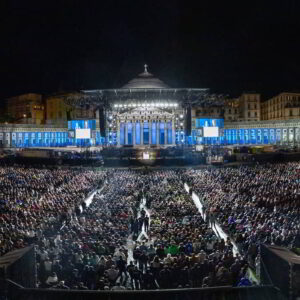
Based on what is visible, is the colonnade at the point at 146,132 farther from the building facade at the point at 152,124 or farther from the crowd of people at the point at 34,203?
the crowd of people at the point at 34,203

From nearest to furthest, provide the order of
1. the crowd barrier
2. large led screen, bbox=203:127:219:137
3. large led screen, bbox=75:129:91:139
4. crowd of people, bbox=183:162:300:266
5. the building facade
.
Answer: the crowd barrier
crowd of people, bbox=183:162:300:266
the building facade
large led screen, bbox=203:127:219:137
large led screen, bbox=75:129:91:139

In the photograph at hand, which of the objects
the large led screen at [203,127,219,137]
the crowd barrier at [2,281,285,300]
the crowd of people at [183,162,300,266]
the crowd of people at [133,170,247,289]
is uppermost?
the large led screen at [203,127,219,137]

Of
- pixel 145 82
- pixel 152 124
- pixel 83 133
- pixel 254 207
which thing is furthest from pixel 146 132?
pixel 254 207

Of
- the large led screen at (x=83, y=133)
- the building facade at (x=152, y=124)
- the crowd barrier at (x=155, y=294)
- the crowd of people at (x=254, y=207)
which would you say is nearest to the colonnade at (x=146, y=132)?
the building facade at (x=152, y=124)

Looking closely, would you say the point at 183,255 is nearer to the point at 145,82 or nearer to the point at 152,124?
the point at 152,124

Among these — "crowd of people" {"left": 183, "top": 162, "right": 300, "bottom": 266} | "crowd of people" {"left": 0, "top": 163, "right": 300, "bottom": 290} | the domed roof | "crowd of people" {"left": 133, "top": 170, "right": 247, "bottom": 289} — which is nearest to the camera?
"crowd of people" {"left": 133, "top": 170, "right": 247, "bottom": 289}

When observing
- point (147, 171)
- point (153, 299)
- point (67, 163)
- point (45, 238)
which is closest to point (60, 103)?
point (67, 163)

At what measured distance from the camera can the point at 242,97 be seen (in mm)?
97875

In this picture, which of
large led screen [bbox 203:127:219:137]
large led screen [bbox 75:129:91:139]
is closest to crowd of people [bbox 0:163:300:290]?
large led screen [bbox 203:127:219:137]

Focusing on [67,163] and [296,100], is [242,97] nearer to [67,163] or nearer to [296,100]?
[296,100]

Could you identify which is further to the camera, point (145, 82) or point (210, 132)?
point (145, 82)

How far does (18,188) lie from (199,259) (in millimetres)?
20349

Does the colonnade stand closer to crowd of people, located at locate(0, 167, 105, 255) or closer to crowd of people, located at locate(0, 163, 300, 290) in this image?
crowd of people, located at locate(0, 167, 105, 255)

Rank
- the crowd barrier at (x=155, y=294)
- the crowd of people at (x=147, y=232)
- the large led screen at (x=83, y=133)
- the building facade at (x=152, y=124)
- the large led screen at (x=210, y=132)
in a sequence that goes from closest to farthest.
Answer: the crowd barrier at (x=155, y=294)
the crowd of people at (x=147, y=232)
the building facade at (x=152, y=124)
the large led screen at (x=210, y=132)
the large led screen at (x=83, y=133)
